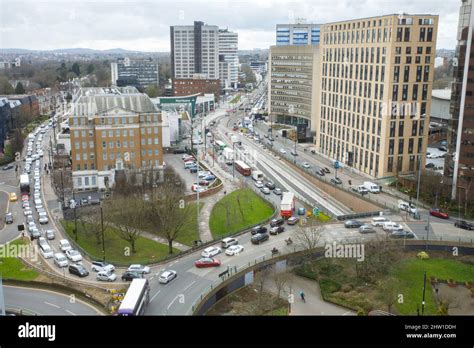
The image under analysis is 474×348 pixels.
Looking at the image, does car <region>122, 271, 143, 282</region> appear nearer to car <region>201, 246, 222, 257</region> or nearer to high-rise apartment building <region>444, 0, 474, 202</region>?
car <region>201, 246, 222, 257</region>

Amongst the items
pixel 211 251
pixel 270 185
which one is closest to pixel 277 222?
pixel 211 251

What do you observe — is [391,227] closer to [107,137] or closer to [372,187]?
[372,187]

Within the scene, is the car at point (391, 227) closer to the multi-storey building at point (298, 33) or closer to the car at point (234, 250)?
the car at point (234, 250)

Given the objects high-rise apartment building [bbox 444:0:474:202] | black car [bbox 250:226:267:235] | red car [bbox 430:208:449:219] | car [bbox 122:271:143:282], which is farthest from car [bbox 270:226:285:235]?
high-rise apartment building [bbox 444:0:474:202]

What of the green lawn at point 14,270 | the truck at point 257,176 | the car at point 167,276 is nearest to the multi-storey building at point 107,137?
the truck at point 257,176
